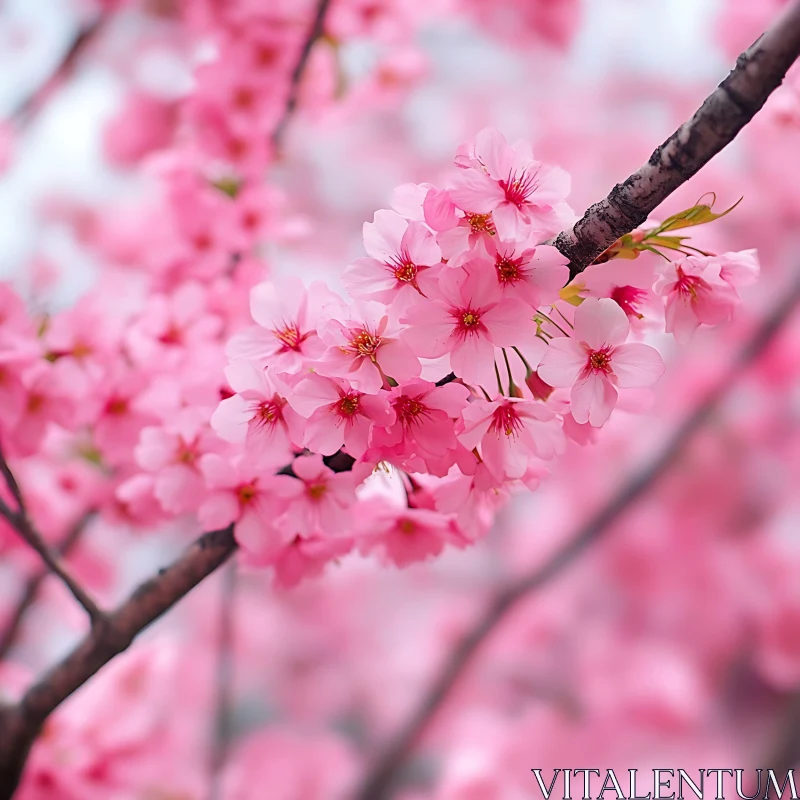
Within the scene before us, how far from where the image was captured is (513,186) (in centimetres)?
40

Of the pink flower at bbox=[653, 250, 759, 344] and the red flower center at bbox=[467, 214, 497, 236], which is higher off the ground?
the pink flower at bbox=[653, 250, 759, 344]

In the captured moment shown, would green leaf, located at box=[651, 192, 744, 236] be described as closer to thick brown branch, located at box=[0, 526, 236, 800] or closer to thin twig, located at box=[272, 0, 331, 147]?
thick brown branch, located at box=[0, 526, 236, 800]

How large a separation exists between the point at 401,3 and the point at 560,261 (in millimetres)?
941

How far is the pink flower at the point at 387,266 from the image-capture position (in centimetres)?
41

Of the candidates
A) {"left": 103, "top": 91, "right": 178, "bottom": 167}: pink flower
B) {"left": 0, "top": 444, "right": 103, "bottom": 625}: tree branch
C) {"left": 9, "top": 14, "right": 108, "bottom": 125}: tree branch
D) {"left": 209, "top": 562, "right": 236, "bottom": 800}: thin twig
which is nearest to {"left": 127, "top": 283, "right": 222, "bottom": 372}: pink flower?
{"left": 0, "top": 444, "right": 103, "bottom": 625}: tree branch

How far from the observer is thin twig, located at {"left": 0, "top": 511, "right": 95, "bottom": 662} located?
3.21 ft

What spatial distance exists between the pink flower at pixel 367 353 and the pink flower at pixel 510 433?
5cm

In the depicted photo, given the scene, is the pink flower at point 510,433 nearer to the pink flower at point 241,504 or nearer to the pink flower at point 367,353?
the pink flower at point 367,353

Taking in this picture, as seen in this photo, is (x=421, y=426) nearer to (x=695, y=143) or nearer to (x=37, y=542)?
(x=695, y=143)

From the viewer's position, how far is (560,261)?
1.30 feet

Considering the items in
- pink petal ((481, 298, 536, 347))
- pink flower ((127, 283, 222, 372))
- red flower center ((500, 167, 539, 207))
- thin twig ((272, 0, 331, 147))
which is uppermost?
thin twig ((272, 0, 331, 147))

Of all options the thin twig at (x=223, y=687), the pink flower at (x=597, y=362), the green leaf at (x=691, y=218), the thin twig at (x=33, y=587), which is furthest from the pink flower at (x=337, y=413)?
the thin twig at (x=223, y=687)

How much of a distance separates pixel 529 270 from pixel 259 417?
7.7 inches

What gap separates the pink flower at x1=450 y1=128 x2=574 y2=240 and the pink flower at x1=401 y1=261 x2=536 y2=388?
0.03 m
